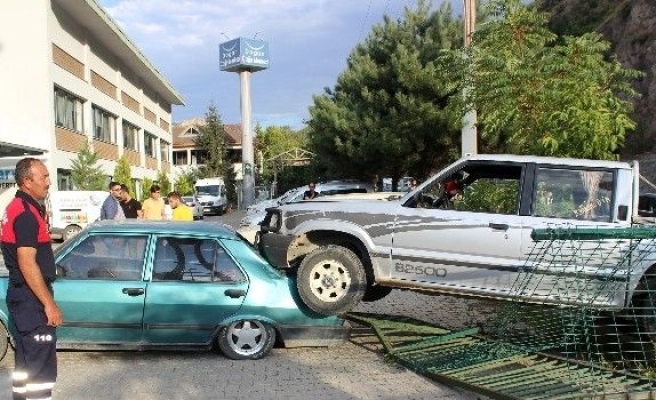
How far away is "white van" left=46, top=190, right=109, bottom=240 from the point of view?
20.8m

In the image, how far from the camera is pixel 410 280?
6781 millimetres

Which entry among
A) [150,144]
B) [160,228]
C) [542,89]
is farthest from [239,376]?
[150,144]

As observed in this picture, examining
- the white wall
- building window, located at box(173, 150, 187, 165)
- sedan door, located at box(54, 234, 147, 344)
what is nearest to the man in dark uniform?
sedan door, located at box(54, 234, 147, 344)

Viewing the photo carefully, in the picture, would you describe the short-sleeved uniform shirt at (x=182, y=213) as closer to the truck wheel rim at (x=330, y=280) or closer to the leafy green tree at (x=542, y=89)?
the truck wheel rim at (x=330, y=280)

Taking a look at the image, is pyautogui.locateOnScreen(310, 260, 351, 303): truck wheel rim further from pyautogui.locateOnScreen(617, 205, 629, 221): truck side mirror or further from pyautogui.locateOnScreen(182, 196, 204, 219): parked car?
pyautogui.locateOnScreen(182, 196, 204, 219): parked car

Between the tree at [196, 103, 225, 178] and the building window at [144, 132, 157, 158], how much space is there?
1510 cm

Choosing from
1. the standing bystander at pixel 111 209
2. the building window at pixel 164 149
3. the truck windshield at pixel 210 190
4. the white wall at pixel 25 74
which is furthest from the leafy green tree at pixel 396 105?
the building window at pixel 164 149

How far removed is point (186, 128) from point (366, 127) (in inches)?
2371

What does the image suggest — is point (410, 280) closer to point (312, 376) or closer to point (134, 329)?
point (312, 376)

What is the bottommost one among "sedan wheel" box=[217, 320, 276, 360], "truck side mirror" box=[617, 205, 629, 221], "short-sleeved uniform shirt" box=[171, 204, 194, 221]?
"sedan wheel" box=[217, 320, 276, 360]

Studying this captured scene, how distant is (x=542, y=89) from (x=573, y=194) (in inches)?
140

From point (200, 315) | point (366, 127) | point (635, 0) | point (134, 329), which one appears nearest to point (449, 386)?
point (200, 315)

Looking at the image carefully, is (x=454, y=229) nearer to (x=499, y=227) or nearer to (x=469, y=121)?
(x=499, y=227)

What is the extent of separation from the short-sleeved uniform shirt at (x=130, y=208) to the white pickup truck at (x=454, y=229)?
513cm
